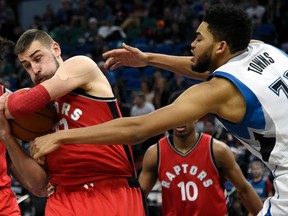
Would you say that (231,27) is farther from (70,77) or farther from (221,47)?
(70,77)

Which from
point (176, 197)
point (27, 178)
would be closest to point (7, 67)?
point (176, 197)

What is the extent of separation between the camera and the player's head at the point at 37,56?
3.70 metres

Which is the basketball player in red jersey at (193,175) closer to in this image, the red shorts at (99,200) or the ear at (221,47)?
the red shorts at (99,200)

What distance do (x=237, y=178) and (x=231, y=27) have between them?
2178 millimetres

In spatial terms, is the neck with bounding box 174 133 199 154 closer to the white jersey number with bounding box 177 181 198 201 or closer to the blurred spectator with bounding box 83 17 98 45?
the white jersey number with bounding box 177 181 198 201

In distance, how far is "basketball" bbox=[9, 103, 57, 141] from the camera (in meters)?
3.59

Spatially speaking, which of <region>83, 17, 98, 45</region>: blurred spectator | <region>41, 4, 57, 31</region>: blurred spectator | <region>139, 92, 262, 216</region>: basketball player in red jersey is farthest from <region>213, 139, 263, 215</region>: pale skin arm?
<region>41, 4, 57, 31</region>: blurred spectator

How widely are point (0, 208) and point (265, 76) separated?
2078 mm

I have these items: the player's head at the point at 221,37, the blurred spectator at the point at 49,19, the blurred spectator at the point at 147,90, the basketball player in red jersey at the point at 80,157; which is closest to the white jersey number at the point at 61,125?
the basketball player in red jersey at the point at 80,157

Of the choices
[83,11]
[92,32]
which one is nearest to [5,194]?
[92,32]

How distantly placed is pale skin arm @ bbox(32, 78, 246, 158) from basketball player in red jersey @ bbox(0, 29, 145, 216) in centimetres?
46

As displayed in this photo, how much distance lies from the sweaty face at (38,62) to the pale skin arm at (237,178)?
2.09 meters

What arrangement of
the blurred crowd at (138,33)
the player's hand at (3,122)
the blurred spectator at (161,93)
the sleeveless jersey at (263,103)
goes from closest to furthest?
1. the sleeveless jersey at (263,103)
2. the player's hand at (3,122)
3. the blurred spectator at (161,93)
4. the blurred crowd at (138,33)

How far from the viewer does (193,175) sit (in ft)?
17.6
